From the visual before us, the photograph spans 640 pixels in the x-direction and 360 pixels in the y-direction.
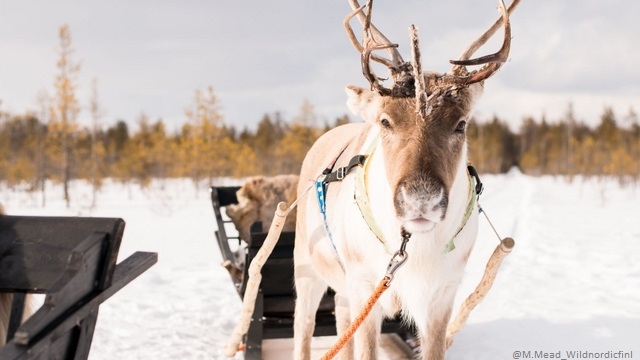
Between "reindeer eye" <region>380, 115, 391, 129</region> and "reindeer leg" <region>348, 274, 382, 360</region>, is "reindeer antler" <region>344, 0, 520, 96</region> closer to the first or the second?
"reindeer eye" <region>380, 115, 391, 129</region>

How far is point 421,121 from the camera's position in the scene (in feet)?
7.36

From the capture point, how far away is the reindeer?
83.6 inches

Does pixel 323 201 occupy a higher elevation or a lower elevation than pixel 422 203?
lower

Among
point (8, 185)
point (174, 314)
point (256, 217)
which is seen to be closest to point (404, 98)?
point (256, 217)

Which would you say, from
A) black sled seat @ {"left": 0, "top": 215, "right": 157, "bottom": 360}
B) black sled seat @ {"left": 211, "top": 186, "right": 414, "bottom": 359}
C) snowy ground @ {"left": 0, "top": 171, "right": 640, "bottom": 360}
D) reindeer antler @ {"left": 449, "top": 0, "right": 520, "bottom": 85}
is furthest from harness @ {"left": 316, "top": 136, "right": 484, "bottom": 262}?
snowy ground @ {"left": 0, "top": 171, "right": 640, "bottom": 360}

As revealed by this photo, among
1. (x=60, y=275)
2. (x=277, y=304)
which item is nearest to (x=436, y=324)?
(x=60, y=275)

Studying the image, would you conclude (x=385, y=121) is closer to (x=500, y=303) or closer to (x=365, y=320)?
(x=365, y=320)

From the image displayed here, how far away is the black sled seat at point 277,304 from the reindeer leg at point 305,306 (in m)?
0.42

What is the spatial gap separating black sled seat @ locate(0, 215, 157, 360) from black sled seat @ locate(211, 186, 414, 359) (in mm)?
2019

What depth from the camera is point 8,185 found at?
30.8 metres

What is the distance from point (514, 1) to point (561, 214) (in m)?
15.8

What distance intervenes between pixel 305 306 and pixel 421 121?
86.5 inches

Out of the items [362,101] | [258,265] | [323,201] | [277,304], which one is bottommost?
[277,304]

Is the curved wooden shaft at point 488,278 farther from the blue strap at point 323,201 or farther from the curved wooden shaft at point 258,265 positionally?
the curved wooden shaft at point 258,265
